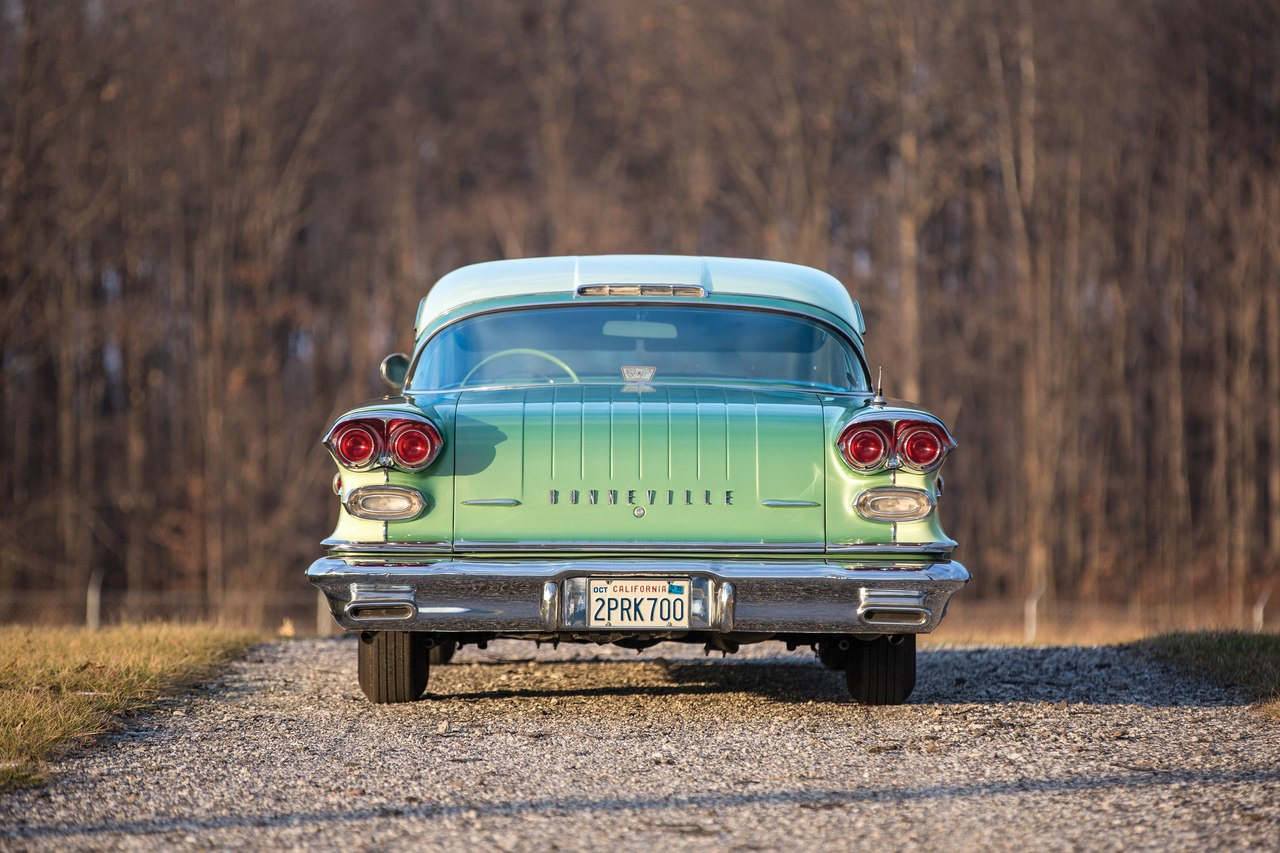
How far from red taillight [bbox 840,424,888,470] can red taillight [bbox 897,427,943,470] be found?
0.22 feet

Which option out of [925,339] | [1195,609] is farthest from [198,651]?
[925,339]

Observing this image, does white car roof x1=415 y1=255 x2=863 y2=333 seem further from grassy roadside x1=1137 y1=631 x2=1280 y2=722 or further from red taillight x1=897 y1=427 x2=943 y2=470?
grassy roadside x1=1137 y1=631 x2=1280 y2=722

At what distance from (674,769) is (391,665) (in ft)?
5.47

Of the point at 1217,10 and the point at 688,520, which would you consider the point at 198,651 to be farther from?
the point at 1217,10

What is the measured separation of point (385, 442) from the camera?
17.2ft

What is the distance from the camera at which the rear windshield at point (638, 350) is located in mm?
5922

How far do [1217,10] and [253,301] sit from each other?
20399 millimetres

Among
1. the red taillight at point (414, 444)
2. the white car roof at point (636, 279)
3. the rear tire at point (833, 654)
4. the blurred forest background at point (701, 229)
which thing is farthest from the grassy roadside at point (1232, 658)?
the blurred forest background at point (701, 229)

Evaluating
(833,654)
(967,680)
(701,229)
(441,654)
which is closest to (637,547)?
Answer: (833,654)

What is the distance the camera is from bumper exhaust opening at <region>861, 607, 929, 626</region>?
5.14m

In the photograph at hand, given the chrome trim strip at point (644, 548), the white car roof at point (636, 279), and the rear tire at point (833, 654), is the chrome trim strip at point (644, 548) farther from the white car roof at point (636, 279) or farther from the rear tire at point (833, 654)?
the white car roof at point (636, 279)

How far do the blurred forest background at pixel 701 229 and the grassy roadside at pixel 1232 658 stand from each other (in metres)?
19.2

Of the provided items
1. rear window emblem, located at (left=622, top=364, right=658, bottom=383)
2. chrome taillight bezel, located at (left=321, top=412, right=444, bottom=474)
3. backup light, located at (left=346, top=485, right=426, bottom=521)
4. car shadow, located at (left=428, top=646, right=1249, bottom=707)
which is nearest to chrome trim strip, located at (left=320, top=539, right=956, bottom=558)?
backup light, located at (left=346, top=485, right=426, bottom=521)

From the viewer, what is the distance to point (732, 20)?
29.6m
